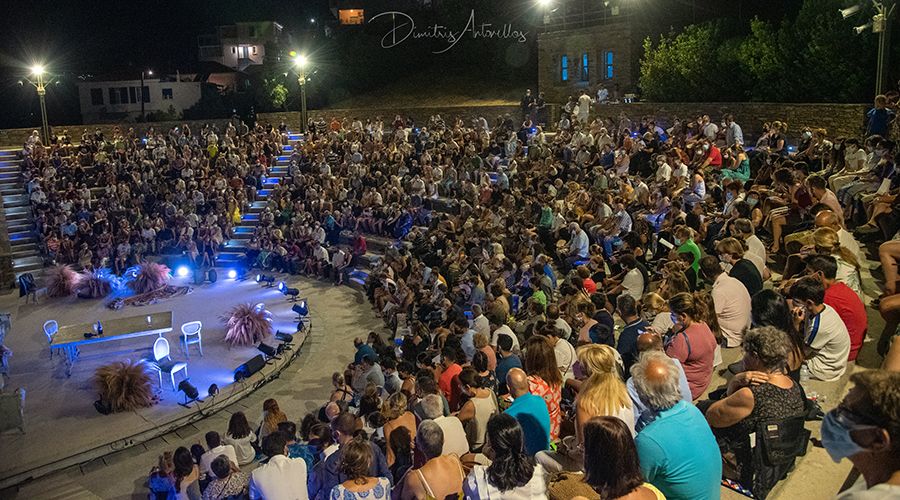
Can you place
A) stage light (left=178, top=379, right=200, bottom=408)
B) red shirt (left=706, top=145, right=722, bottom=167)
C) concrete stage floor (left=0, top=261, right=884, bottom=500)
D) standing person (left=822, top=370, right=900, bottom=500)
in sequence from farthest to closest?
red shirt (left=706, top=145, right=722, bottom=167)
stage light (left=178, top=379, right=200, bottom=408)
concrete stage floor (left=0, top=261, right=884, bottom=500)
standing person (left=822, top=370, right=900, bottom=500)

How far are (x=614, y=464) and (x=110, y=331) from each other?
10.9m

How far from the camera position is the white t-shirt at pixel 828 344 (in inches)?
184

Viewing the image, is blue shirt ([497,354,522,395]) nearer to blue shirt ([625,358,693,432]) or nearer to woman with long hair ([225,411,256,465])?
blue shirt ([625,358,693,432])

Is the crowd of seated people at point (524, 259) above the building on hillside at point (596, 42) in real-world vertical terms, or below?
below

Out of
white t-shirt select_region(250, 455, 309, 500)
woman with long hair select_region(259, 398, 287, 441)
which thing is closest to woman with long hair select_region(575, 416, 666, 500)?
white t-shirt select_region(250, 455, 309, 500)

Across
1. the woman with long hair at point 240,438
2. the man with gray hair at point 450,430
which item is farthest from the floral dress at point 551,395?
the woman with long hair at point 240,438

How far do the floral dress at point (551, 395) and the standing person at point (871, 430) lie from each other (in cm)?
280

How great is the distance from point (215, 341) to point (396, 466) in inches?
309

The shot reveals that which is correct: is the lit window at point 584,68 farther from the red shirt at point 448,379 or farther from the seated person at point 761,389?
the seated person at point 761,389

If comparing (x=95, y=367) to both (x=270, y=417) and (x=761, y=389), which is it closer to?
(x=270, y=417)

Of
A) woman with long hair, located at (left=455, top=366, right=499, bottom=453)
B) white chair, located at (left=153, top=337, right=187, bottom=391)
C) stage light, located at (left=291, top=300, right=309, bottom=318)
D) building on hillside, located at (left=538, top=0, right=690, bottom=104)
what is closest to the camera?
woman with long hair, located at (left=455, top=366, right=499, bottom=453)

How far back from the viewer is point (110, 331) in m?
11.5
